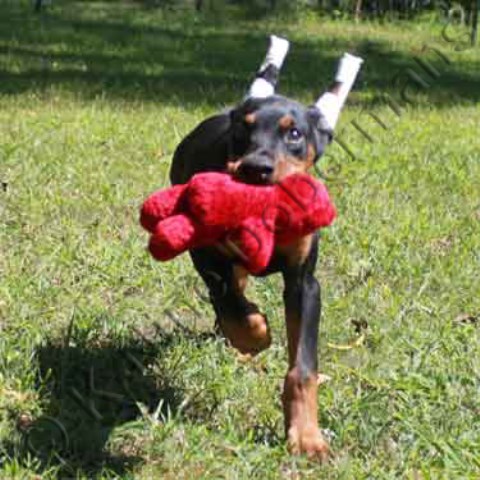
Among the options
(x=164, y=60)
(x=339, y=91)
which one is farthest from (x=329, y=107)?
(x=164, y=60)

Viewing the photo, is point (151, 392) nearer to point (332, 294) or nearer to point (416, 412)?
point (416, 412)

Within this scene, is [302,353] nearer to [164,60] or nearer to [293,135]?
[293,135]

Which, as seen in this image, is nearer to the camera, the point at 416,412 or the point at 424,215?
the point at 416,412

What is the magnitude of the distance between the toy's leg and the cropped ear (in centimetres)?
50

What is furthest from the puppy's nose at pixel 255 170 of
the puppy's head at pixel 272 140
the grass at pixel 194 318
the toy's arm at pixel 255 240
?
the grass at pixel 194 318

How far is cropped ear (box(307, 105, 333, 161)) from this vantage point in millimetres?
3939

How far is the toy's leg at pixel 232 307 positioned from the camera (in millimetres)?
3902

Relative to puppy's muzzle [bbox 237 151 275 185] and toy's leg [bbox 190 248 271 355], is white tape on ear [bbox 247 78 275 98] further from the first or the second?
→ puppy's muzzle [bbox 237 151 275 185]

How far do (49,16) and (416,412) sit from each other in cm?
1535

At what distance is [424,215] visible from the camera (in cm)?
645

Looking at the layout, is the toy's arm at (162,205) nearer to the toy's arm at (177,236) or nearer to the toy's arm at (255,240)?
the toy's arm at (177,236)

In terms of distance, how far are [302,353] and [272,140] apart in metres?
0.67

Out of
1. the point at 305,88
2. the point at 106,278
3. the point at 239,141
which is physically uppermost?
the point at 239,141

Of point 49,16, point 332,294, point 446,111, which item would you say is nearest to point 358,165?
point 332,294
